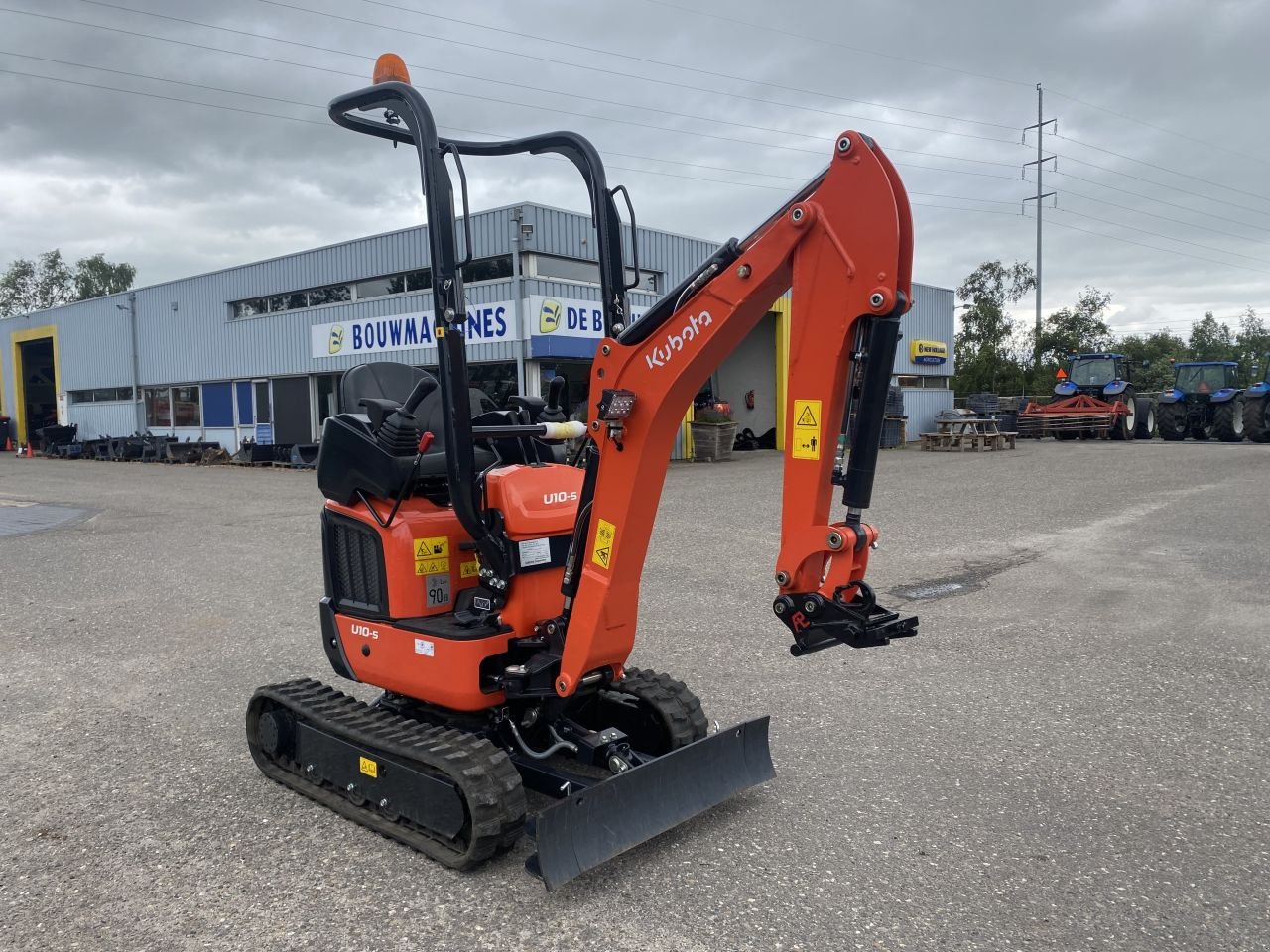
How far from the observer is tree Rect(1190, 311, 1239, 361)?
63.8m

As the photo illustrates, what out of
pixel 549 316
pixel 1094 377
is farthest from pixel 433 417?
pixel 1094 377

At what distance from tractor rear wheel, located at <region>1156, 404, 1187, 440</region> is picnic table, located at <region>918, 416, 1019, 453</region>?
585 centimetres

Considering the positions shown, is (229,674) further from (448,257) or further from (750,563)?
(750,563)

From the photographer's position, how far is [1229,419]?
1097 inches

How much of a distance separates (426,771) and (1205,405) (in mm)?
31502

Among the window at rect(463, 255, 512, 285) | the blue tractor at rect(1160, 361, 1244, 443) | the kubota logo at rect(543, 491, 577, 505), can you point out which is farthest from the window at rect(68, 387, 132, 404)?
the blue tractor at rect(1160, 361, 1244, 443)

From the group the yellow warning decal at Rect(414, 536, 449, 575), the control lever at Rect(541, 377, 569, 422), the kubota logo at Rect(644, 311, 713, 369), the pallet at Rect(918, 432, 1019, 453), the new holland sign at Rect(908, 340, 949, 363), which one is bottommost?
the pallet at Rect(918, 432, 1019, 453)

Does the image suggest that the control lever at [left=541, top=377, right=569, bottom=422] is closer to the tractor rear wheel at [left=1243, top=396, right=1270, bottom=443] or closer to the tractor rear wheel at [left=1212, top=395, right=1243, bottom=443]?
the tractor rear wheel at [left=1243, top=396, right=1270, bottom=443]

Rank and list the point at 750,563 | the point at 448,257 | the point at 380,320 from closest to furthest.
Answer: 1. the point at 448,257
2. the point at 750,563
3. the point at 380,320

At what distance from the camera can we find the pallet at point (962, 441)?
85.7ft

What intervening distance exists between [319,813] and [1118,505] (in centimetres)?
1251

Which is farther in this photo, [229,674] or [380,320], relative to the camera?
[380,320]

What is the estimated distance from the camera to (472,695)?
12.5 ft

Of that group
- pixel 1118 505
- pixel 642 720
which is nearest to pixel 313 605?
pixel 642 720
